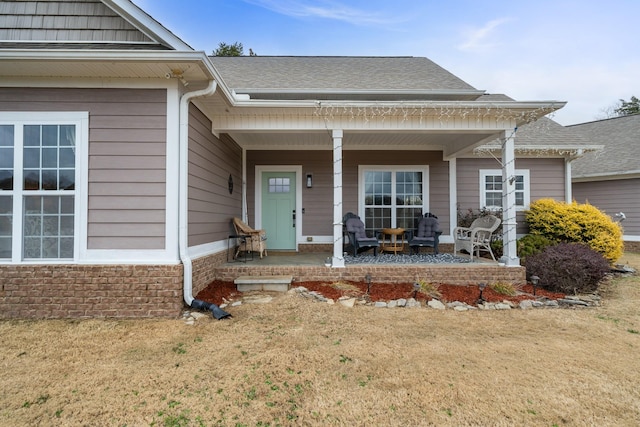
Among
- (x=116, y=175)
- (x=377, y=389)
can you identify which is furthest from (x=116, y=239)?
(x=377, y=389)

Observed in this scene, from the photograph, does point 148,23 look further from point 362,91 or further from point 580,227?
point 580,227

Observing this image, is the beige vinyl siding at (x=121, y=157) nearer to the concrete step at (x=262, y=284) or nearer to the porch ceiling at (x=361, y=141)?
the concrete step at (x=262, y=284)

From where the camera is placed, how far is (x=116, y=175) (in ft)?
12.5

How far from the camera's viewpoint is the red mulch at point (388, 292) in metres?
4.56

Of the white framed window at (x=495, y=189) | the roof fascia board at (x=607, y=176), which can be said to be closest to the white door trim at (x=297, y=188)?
the white framed window at (x=495, y=189)

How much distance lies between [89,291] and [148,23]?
3313mm

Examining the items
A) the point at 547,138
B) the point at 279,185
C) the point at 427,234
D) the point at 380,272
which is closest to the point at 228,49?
the point at 279,185

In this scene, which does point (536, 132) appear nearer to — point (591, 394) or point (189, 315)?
point (591, 394)

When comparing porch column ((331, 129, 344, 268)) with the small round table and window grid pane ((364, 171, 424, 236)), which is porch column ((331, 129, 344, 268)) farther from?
window grid pane ((364, 171, 424, 236))

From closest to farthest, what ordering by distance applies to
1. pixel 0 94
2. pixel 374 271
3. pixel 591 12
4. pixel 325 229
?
pixel 0 94
pixel 374 271
pixel 325 229
pixel 591 12

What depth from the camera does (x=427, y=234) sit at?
6.88 meters

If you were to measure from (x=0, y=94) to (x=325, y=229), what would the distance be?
572cm

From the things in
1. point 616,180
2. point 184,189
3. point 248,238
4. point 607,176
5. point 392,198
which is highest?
point 607,176

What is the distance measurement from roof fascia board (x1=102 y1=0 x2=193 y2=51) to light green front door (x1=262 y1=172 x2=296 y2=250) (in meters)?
3.83
